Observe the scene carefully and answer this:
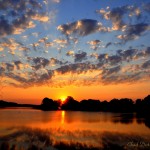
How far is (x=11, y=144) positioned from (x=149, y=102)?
17404 centimetres

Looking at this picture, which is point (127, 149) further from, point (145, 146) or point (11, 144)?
point (11, 144)

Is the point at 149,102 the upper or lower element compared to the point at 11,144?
upper

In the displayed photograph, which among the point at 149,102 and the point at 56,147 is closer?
the point at 56,147

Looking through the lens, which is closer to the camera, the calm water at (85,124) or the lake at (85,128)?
the lake at (85,128)

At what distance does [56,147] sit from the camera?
103 feet

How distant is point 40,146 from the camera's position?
32.2m

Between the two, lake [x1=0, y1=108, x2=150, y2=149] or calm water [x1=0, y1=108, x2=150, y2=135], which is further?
calm water [x1=0, y1=108, x2=150, y2=135]

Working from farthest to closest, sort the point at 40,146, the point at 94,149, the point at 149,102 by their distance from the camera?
the point at 149,102 < the point at 40,146 < the point at 94,149

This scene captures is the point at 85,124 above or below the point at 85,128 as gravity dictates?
above

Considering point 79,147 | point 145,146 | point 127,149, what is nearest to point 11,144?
point 79,147

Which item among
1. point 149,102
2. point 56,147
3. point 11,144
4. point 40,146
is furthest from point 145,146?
point 149,102

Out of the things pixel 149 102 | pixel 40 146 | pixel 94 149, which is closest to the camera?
pixel 94 149

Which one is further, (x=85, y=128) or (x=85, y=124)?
(x=85, y=124)

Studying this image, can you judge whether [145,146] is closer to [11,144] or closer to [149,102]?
[11,144]
